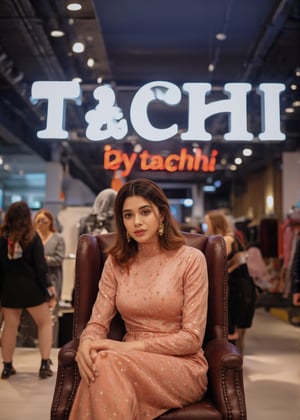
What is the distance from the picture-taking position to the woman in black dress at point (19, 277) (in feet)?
13.5

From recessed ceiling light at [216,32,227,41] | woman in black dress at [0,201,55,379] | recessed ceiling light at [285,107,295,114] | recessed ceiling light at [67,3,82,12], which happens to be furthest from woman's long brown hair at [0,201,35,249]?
recessed ceiling light at [285,107,295,114]

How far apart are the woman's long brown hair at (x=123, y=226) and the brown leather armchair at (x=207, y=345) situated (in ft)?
0.79

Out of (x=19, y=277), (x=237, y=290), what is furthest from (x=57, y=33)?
(x=237, y=290)

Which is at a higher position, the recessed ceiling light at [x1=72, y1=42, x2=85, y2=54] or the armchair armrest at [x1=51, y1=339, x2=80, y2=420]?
the recessed ceiling light at [x1=72, y1=42, x2=85, y2=54]

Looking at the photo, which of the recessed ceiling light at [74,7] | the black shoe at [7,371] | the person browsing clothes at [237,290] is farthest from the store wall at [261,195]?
the black shoe at [7,371]

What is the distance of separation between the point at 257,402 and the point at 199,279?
185cm

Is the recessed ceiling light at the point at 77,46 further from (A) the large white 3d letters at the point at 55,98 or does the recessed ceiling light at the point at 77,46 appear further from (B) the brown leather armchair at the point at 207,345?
(B) the brown leather armchair at the point at 207,345

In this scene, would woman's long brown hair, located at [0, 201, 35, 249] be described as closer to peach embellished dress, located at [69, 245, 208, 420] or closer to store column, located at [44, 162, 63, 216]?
peach embellished dress, located at [69, 245, 208, 420]

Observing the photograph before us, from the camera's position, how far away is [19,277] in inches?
163

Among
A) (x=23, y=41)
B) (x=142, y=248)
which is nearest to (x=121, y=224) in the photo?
(x=142, y=248)

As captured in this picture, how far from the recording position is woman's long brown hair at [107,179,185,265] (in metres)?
2.22

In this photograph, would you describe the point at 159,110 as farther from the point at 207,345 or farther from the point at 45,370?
the point at 207,345

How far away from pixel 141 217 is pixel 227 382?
0.77 metres

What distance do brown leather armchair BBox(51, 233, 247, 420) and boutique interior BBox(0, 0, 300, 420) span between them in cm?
123
